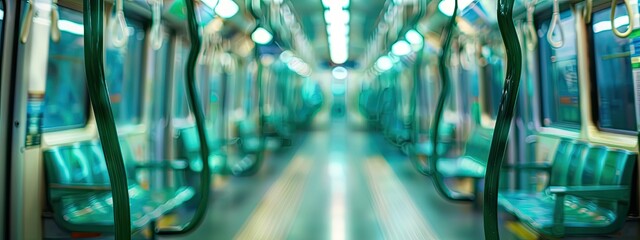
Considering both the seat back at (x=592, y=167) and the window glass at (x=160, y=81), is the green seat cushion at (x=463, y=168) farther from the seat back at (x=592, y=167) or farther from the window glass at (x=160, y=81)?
the window glass at (x=160, y=81)

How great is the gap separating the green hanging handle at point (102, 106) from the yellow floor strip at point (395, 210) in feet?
6.19

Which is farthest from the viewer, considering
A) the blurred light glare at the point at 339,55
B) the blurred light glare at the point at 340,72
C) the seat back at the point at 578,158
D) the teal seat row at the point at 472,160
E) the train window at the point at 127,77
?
the blurred light glare at the point at 340,72

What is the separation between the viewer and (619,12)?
2498 millimetres

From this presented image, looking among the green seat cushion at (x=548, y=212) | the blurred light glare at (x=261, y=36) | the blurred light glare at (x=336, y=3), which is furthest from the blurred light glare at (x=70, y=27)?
the blurred light glare at (x=336, y=3)

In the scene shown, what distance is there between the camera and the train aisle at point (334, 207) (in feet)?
9.71

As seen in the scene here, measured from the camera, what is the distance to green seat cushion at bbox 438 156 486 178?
3.68m

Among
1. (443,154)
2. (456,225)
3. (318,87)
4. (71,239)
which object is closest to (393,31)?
(443,154)

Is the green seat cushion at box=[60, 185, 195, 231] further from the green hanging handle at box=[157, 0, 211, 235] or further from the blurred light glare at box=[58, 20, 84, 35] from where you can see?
the blurred light glare at box=[58, 20, 84, 35]

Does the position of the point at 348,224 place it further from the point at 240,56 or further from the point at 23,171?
the point at 240,56

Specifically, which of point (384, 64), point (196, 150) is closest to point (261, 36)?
point (196, 150)

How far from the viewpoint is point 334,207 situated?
3625 millimetres

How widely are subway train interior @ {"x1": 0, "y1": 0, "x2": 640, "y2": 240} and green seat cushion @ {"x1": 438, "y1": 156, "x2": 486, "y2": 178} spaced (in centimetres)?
2

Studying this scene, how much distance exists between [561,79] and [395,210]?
5.75 feet

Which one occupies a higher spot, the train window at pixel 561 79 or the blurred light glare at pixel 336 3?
the blurred light glare at pixel 336 3
